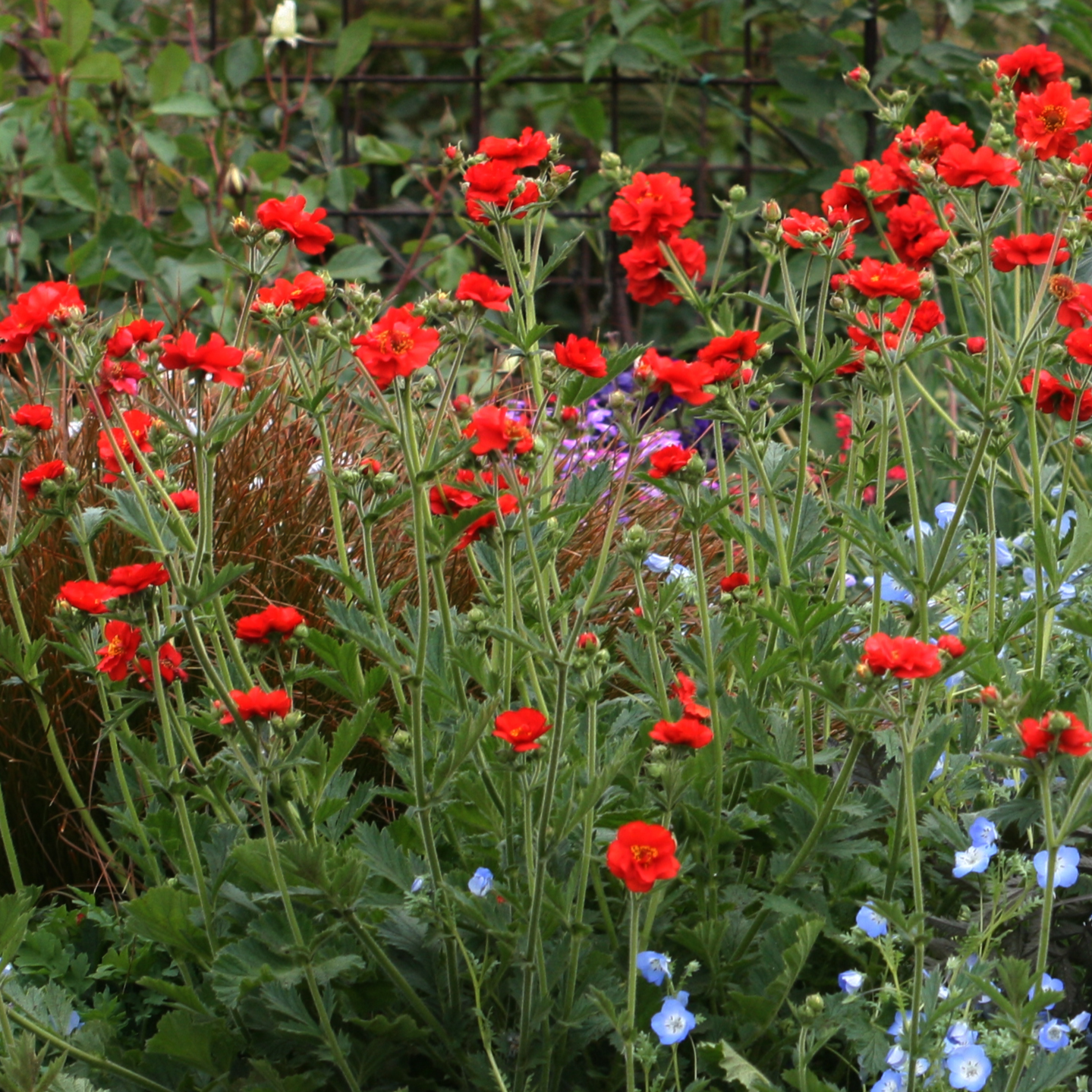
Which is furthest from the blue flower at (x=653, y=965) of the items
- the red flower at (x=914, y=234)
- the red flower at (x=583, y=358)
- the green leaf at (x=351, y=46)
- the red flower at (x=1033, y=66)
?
the green leaf at (x=351, y=46)

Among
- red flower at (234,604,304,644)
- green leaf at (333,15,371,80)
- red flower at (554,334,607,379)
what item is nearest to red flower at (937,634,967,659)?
red flower at (554,334,607,379)

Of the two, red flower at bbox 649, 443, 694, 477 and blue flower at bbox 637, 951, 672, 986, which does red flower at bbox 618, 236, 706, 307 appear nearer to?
red flower at bbox 649, 443, 694, 477

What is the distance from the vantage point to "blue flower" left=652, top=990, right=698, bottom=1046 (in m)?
1.42

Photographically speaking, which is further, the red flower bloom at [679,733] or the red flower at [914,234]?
the red flower at [914,234]

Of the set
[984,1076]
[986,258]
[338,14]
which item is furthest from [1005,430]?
[338,14]

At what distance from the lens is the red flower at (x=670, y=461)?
4.80 feet

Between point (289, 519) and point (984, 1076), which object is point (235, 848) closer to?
point (984, 1076)

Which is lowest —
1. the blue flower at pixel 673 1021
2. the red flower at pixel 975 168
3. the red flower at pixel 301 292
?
the blue flower at pixel 673 1021

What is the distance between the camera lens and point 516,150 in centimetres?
156

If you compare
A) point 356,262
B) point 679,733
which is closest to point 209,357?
point 679,733

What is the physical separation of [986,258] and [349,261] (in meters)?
2.65

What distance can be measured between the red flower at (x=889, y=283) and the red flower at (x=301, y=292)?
0.64 m

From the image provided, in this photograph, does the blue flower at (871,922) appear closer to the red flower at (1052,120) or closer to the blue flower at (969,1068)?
the blue flower at (969,1068)

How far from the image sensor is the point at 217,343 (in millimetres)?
1479
